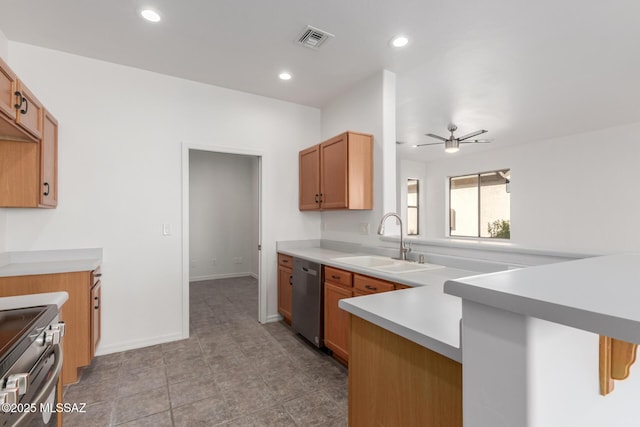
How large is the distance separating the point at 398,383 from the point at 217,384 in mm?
1808

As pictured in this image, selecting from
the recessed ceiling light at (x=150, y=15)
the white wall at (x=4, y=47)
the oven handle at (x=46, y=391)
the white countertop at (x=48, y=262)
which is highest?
the recessed ceiling light at (x=150, y=15)

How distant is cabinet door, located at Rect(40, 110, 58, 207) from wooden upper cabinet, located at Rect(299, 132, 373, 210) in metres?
2.44

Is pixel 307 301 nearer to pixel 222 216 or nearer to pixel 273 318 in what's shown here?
pixel 273 318

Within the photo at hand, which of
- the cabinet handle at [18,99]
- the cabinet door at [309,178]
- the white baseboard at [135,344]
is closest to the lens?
the cabinet handle at [18,99]

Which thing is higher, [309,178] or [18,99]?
[18,99]

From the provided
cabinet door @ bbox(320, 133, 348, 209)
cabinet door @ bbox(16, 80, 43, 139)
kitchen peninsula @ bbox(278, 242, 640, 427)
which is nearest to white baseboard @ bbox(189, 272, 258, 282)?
cabinet door @ bbox(320, 133, 348, 209)

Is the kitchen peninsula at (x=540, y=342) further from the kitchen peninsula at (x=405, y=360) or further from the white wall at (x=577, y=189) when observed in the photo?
the white wall at (x=577, y=189)

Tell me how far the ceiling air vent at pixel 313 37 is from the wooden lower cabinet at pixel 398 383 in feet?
7.41

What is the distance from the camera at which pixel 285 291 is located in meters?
3.54

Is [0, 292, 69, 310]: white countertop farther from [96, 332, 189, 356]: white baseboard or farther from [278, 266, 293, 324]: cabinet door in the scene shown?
[278, 266, 293, 324]: cabinet door

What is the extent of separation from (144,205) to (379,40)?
107 inches

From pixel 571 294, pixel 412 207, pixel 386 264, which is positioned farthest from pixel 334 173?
pixel 412 207

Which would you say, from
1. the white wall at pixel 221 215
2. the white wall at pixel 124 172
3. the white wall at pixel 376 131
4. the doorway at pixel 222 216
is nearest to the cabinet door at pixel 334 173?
the white wall at pixel 376 131

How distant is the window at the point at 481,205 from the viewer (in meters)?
6.62
